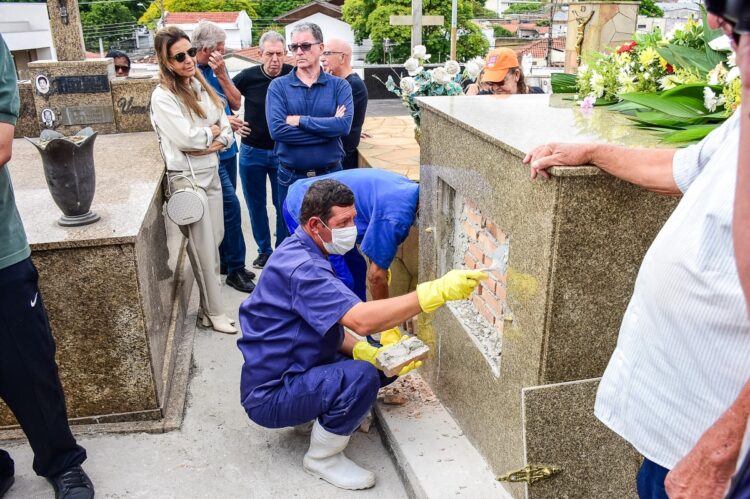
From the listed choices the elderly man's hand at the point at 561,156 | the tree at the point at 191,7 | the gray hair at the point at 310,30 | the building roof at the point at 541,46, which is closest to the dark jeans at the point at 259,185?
the gray hair at the point at 310,30

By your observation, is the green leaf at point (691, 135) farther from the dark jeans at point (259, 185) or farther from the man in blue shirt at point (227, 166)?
the dark jeans at point (259, 185)

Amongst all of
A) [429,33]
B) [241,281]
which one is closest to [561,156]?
[241,281]

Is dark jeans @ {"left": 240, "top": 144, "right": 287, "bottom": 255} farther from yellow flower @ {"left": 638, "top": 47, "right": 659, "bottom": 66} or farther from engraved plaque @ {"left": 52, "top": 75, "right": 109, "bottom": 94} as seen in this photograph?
yellow flower @ {"left": 638, "top": 47, "right": 659, "bottom": 66}

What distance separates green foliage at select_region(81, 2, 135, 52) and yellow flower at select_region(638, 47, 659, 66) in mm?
69241

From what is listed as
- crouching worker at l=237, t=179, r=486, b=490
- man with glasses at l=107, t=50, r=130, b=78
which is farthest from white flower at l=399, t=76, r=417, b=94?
man with glasses at l=107, t=50, r=130, b=78

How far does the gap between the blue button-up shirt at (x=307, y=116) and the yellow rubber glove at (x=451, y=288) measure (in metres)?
2.42

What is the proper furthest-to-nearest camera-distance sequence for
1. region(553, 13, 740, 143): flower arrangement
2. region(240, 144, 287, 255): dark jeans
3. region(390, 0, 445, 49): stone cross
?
region(390, 0, 445, 49): stone cross
region(240, 144, 287, 255): dark jeans
region(553, 13, 740, 143): flower arrangement

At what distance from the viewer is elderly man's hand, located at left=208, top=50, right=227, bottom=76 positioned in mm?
5270

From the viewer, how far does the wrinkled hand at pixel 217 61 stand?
5.27m

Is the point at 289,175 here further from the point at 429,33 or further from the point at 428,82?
the point at 429,33

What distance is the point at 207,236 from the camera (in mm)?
4359

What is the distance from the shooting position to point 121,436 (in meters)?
3.31

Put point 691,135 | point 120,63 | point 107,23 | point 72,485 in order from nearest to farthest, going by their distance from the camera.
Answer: point 691,135 < point 72,485 < point 120,63 < point 107,23

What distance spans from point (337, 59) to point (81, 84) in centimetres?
255
